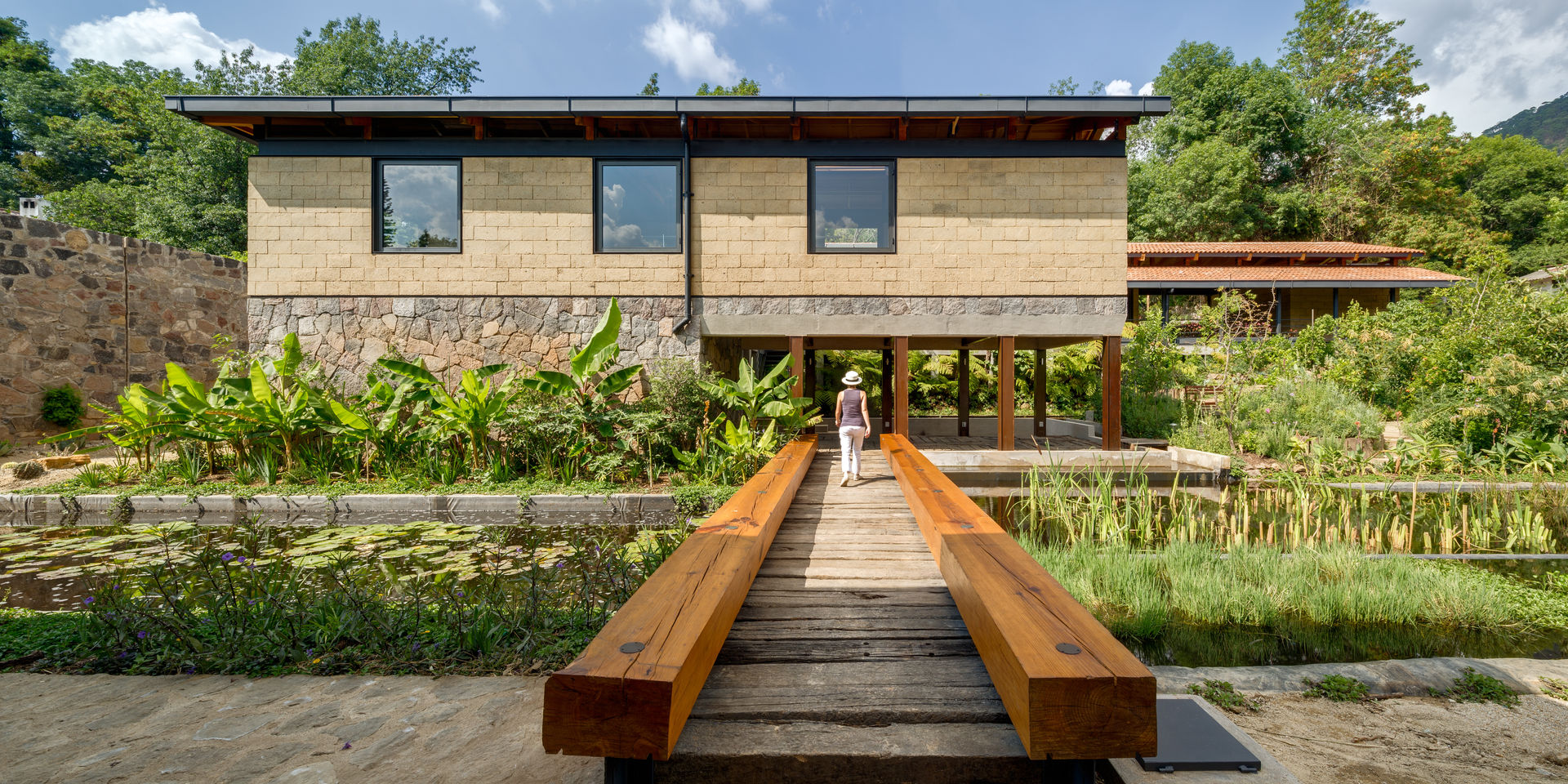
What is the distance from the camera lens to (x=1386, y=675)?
3.18 meters

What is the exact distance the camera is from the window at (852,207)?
9430 mm

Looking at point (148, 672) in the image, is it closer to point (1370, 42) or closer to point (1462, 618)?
point (1462, 618)

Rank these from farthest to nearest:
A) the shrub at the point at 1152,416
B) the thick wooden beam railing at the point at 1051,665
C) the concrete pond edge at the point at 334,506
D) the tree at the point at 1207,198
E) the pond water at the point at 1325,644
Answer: the tree at the point at 1207,198, the shrub at the point at 1152,416, the concrete pond edge at the point at 334,506, the pond water at the point at 1325,644, the thick wooden beam railing at the point at 1051,665

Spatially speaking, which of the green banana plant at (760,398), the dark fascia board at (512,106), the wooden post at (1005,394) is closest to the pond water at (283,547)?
the green banana plant at (760,398)

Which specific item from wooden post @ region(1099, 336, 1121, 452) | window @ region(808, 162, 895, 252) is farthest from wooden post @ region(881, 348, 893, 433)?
wooden post @ region(1099, 336, 1121, 452)

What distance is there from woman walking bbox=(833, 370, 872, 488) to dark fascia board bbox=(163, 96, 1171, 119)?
444 centimetres

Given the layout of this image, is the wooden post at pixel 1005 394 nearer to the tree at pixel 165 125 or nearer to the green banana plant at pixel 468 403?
the green banana plant at pixel 468 403

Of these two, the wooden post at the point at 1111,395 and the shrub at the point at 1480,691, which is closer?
the shrub at the point at 1480,691

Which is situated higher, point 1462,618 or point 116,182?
point 116,182

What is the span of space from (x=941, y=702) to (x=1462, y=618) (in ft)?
15.2

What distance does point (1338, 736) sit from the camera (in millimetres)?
2666

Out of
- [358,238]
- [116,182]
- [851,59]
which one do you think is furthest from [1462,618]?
[116,182]

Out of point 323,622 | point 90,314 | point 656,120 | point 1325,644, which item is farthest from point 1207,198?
point 90,314

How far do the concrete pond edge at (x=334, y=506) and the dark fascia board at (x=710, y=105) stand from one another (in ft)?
17.1
